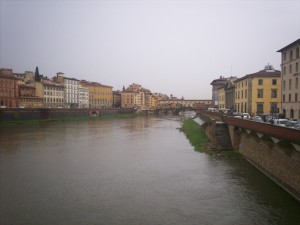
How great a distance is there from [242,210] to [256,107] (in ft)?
120

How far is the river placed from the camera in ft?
46.9

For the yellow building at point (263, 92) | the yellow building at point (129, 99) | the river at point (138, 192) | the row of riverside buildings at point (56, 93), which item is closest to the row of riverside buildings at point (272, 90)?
the yellow building at point (263, 92)

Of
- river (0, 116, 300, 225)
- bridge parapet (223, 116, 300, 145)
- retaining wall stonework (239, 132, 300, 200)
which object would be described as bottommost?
river (0, 116, 300, 225)

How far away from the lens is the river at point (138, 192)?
14.3 meters

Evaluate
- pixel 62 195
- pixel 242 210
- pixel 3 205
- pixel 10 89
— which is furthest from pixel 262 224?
pixel 10 89

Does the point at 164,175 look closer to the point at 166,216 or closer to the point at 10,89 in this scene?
the point at 166,216

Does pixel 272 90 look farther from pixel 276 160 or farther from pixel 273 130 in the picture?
pixel 273 130

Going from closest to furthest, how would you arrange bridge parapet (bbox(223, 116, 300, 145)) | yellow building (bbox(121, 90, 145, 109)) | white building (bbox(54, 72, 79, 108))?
1. bridge parapet (bbox(223, 116, 300, 145))
2. white building (bbox(54, 72, 79, 108))
3. yellow building (bbox(121, 90, 145, 109))

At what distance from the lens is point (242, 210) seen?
49.5 feet

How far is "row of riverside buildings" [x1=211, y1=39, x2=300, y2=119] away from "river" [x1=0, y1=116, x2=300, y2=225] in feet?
53.7

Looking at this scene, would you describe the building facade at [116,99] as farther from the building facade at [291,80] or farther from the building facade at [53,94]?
the building facade at [291,80]

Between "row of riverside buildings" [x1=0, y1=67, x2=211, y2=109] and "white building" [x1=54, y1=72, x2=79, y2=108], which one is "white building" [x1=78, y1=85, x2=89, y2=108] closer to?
"row of riverside buildings" [x1=0, y1=67, x2=211, y2=109]

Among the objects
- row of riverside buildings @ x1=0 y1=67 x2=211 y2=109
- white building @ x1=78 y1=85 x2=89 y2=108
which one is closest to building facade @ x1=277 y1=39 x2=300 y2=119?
row of riverside buildings @ x1=0 y1=67 x2=211 y2=109

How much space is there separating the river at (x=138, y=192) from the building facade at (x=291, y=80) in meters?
15.4
